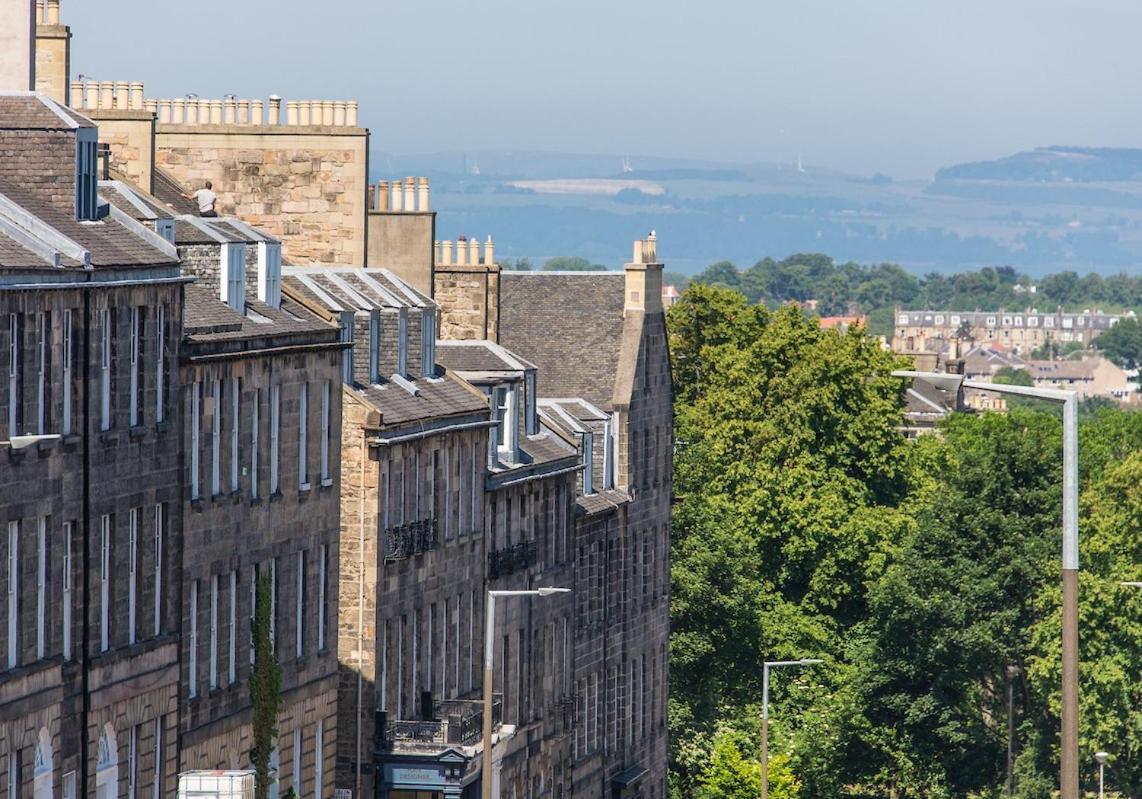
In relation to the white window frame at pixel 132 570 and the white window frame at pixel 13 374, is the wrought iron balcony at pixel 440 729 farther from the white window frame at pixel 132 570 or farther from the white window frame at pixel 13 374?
the white window frame at pixel 13 374

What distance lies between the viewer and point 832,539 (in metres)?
120

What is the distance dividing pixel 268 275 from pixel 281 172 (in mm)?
18697

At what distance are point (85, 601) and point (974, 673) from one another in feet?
232

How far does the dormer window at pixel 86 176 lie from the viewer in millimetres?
49406

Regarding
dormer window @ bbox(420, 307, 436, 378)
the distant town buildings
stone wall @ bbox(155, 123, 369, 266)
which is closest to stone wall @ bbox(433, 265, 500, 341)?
the distant town buildings

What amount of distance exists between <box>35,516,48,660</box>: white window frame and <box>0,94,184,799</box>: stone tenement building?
0.03 meters

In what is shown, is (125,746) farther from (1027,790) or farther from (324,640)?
(1027,790)

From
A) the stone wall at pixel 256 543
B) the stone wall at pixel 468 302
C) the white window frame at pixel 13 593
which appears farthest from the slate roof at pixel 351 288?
the white window frame at pixel 13 593

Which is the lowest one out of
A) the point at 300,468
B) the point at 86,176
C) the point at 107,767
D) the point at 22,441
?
the point at 107,767

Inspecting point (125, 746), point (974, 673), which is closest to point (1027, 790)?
point (974, 673)

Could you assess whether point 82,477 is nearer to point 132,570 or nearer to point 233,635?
point 132,570

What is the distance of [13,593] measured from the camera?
4438 centimetres

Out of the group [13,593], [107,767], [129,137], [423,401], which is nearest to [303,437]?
[423,401]

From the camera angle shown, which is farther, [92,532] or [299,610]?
[299,610]
